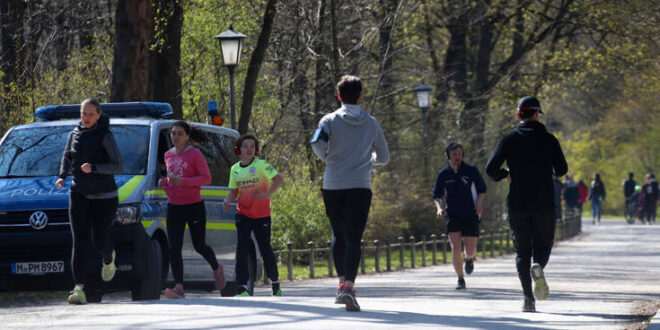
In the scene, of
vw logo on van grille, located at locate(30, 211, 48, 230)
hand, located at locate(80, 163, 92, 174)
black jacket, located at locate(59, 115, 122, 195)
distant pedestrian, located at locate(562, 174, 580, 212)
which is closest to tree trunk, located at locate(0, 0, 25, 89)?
vw logo on van grille, located at locate(30, 211, 48, 230)

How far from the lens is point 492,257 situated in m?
32.6

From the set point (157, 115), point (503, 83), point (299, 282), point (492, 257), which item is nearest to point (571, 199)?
point (503, 83)

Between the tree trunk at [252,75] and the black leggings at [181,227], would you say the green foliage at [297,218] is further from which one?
the black leggings at [181,227]

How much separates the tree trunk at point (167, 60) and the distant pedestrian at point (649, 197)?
31.9 meters

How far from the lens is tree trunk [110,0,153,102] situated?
21984 millimetres

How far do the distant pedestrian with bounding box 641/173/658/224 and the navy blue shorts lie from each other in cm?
3585

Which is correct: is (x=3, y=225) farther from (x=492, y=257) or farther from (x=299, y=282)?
(x=492, y=257)

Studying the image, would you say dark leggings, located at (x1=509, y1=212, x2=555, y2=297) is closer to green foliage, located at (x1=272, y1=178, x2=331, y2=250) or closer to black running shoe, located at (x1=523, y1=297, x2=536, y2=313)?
black running shoe, located at (x1=523, y1=297, x2=536, y2=313)

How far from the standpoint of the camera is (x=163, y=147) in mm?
16156

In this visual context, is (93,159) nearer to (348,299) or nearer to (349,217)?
(349,217)

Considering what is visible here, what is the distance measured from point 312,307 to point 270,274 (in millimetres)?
3124

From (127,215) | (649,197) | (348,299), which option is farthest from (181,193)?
(649,197)

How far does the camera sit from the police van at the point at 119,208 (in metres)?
14.9

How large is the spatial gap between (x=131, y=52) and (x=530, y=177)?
1002 centimetres
